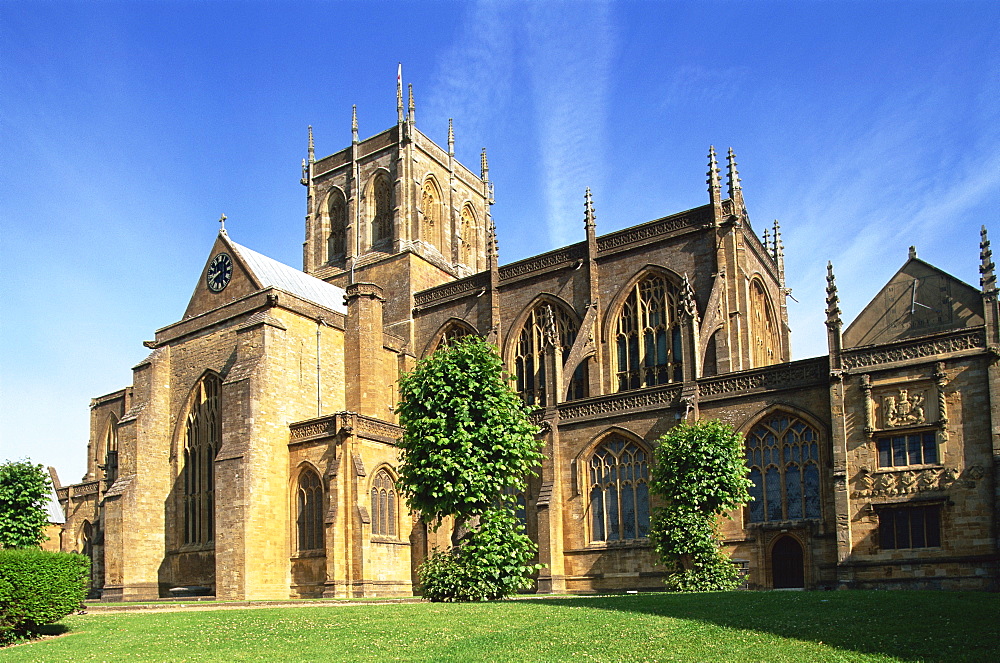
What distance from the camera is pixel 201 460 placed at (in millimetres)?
41906

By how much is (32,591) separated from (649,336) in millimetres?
25645

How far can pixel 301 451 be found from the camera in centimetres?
3806

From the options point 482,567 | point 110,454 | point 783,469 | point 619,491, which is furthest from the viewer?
point 110,454

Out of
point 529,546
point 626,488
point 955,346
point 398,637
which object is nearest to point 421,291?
point 626,488

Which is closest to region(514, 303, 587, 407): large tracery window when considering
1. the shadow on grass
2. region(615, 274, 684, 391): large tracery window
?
region(615, 274, 684, 391): large tracery window

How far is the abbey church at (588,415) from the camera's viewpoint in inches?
1081

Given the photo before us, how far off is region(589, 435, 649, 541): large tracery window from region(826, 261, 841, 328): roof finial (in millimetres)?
8469

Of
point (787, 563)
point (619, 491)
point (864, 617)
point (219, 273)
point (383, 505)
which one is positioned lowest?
point (787, 563)

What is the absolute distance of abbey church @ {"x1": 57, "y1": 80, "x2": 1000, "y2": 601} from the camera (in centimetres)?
2745

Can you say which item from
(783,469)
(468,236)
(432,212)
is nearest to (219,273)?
(432,212)

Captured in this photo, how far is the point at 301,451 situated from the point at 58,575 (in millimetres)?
17839

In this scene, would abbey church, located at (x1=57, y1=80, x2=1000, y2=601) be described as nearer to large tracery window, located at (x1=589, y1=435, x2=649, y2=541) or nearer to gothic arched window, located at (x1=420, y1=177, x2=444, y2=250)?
large tracery window, located at (x1=589, y1=435, x2=649, y2=541)

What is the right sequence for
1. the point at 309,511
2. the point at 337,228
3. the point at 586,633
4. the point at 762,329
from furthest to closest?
the point at 337,228, the point at 762,329, the point at 309,511, the point at 586,633

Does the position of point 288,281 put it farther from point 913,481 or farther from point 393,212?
point 913,481
